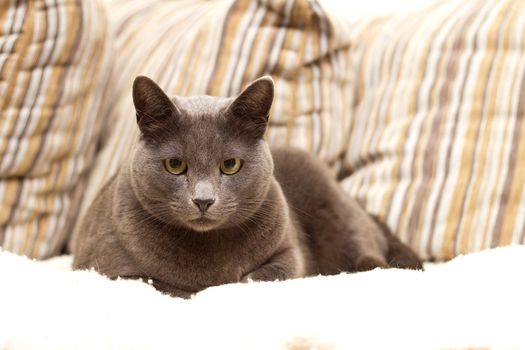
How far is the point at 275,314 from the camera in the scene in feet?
3.20

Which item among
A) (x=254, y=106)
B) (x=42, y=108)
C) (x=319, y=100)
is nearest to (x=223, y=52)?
(x=319, y=100)

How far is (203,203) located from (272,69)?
2.74 feet

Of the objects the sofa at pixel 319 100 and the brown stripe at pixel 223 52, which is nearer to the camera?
the sofa at pixel 319 100

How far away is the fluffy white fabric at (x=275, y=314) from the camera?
3.01ft

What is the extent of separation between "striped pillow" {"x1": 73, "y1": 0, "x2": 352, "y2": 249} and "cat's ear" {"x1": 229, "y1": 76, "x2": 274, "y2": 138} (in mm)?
593

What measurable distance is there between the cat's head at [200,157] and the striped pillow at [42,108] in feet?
1.87

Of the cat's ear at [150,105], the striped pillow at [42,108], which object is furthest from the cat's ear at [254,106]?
the striped pillow at [42,108]

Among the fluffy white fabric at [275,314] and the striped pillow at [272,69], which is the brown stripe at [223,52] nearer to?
the striped pillow at [272,69]

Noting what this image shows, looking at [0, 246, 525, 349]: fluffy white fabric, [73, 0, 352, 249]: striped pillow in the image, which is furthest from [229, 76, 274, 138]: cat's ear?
[73, 0, 352, 249]: striped pillow

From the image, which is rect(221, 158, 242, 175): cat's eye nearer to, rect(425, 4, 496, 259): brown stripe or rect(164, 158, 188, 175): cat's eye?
rect(164, 158, 188, 175): cat's eye

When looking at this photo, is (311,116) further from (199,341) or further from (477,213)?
(199,341)

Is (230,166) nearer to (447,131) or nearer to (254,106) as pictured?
(254,106)

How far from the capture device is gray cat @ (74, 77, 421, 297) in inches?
50.0

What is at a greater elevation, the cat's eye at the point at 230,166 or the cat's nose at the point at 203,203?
the cat's eye at the point at 230,166
